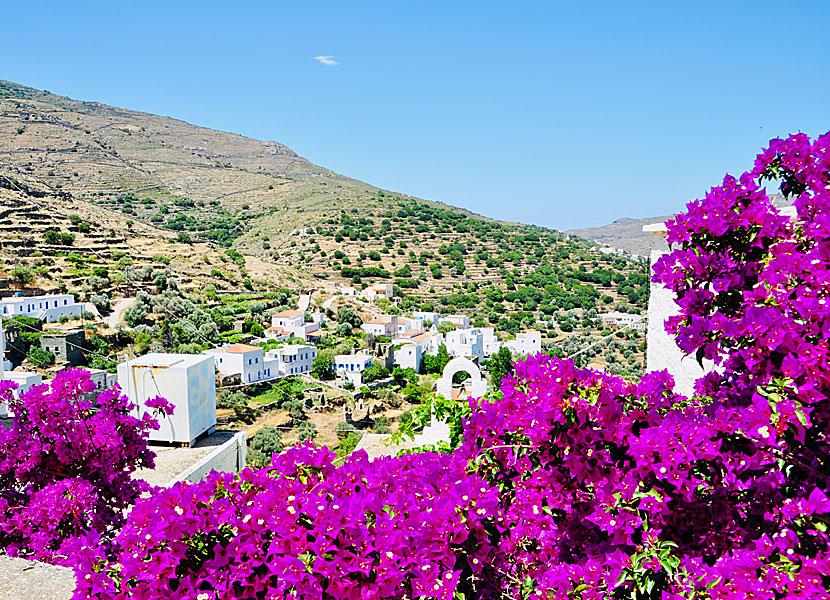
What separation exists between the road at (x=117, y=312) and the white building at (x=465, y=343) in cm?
1665

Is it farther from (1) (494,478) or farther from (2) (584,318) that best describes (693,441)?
(2) (584,318)

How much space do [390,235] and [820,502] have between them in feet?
220

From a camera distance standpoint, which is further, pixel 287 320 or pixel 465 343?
pixel 465 343

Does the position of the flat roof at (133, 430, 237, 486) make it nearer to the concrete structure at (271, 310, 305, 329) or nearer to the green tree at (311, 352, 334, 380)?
the green tree at (311, 352, 334, 380)

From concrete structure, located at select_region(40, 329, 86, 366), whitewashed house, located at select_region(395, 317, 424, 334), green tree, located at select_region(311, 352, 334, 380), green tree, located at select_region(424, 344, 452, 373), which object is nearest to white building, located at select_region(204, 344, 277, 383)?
green tree, located at select_region(311, 352, 334, 380)

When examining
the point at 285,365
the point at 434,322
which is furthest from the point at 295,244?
the point at 285,365

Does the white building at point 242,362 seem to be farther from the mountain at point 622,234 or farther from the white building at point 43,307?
the mountain at point 622,234

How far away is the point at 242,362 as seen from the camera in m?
25.7

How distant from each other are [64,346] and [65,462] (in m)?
24.1

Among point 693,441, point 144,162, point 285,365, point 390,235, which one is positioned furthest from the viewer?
point 144,162

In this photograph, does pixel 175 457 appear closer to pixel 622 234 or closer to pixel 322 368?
pixel 322 368

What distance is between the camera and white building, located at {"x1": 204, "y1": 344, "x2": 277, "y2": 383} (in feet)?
84.0

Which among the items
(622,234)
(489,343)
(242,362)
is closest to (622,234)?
(622,234)

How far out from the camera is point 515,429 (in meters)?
1.71
